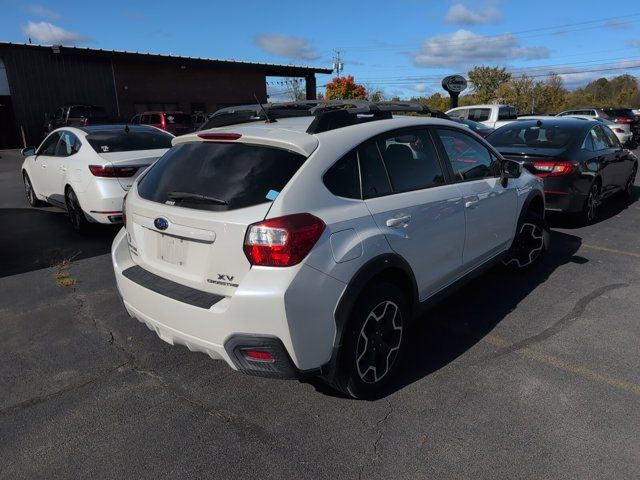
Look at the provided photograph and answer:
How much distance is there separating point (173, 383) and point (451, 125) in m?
2.87

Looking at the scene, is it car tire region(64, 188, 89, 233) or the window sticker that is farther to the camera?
car tire region(64, 188, 89, 233)

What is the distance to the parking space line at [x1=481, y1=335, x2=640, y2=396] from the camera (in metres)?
3.09

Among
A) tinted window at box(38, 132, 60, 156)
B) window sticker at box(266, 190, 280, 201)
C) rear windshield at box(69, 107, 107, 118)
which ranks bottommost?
window sticker at box(266, 190, 280, 201)

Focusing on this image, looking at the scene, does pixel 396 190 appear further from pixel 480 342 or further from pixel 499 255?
pixel 499 255

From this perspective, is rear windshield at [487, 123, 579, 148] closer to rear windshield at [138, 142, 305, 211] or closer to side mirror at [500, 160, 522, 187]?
side mirror at [500, 160, 522, 187]

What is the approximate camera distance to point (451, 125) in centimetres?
394

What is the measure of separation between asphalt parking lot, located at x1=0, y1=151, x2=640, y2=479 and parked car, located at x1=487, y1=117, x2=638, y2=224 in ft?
8.32

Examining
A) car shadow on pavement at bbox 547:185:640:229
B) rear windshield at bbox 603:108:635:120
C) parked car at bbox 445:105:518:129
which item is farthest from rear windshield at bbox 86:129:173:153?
rear windshield at bbox 603:108:635:120

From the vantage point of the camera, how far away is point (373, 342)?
2.92m

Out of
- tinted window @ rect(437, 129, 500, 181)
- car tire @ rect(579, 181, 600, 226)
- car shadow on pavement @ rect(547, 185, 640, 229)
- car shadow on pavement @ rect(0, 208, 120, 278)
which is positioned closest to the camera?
tinted window @ rect(437, 129, 500, 181)

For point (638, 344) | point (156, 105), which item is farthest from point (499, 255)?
point (156, 105)

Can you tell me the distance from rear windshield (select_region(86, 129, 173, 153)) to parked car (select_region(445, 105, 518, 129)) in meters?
13.0

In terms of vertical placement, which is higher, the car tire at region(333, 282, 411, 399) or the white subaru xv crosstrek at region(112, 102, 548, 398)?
the white subaru xv crosstrek at region(112, 102, 548, 398)

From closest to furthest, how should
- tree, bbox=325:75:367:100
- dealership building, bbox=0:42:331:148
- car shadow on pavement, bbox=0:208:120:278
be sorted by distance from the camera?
car shadow on pavement, bbox=0:208:120:278 → dealership building, bbox=0:42:331:148 → tree, bbox=325:75:367:100
